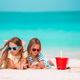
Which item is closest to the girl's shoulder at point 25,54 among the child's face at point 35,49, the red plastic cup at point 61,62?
the child's face at point 35,49

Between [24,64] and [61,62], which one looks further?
[24,64]

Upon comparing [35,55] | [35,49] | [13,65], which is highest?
[35,49]

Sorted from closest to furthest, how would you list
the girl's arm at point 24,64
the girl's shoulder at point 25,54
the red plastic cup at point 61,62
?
the red plastic cup at point 61,62, the girl's arm at point 24,64, the girl's shoulder at point 25,54

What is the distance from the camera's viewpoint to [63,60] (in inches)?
92.0

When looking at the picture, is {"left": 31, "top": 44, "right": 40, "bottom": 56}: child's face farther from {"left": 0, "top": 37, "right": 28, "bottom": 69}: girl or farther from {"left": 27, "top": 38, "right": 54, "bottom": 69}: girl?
{"left": 0, "top": 37, "right": 28, "bottom": 69}: girl

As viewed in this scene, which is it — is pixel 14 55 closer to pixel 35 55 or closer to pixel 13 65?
pixel 13 65

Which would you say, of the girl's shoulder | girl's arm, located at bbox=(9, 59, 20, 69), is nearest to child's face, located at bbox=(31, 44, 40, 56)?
the girl's shoulder

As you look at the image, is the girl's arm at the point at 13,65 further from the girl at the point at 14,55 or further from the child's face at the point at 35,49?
the child's face at the point at 35,49

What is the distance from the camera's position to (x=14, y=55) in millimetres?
2686

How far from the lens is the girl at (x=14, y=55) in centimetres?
259

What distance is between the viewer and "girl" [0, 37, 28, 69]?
259 cm

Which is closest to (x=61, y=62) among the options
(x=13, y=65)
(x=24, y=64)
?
(x=24, y=64)

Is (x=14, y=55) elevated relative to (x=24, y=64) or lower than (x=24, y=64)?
elevated
